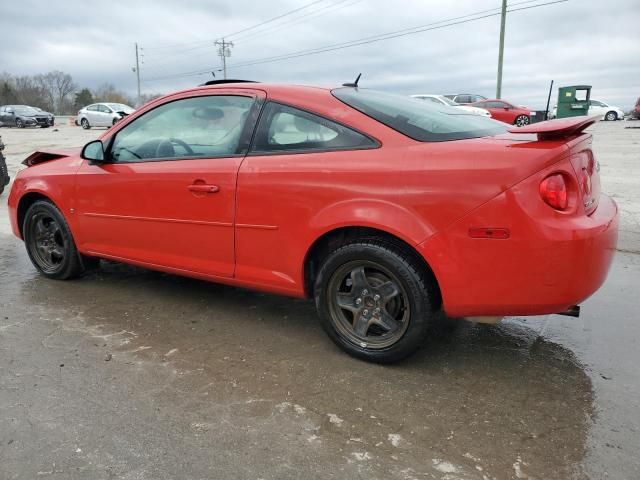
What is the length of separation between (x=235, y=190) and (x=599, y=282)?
2.05m

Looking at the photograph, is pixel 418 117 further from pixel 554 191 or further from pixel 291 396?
pixel 291 396

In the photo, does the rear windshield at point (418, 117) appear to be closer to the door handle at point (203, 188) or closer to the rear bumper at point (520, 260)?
the rear bumper at point (520, 260)

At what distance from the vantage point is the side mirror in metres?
3.90

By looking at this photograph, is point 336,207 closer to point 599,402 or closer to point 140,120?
point 599,402

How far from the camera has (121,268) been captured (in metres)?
4.81

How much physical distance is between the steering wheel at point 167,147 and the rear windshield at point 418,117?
3.69 ft

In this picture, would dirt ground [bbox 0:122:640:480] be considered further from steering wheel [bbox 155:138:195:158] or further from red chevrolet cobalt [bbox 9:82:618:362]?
steering wheel [bbox 155:138:195:158]

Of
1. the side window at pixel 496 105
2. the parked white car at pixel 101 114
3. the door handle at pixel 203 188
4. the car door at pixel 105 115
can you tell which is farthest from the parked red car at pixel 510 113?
the door handle at pixel 203 188

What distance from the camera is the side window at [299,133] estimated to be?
2.92 metres

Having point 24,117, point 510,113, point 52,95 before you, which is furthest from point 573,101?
point 52,95

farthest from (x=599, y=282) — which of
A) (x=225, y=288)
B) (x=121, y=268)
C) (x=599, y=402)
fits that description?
(x=121, y=268)

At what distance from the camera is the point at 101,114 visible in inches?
1128

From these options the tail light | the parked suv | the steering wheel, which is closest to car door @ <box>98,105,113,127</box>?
the parked suv

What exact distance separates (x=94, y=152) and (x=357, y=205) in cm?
227
